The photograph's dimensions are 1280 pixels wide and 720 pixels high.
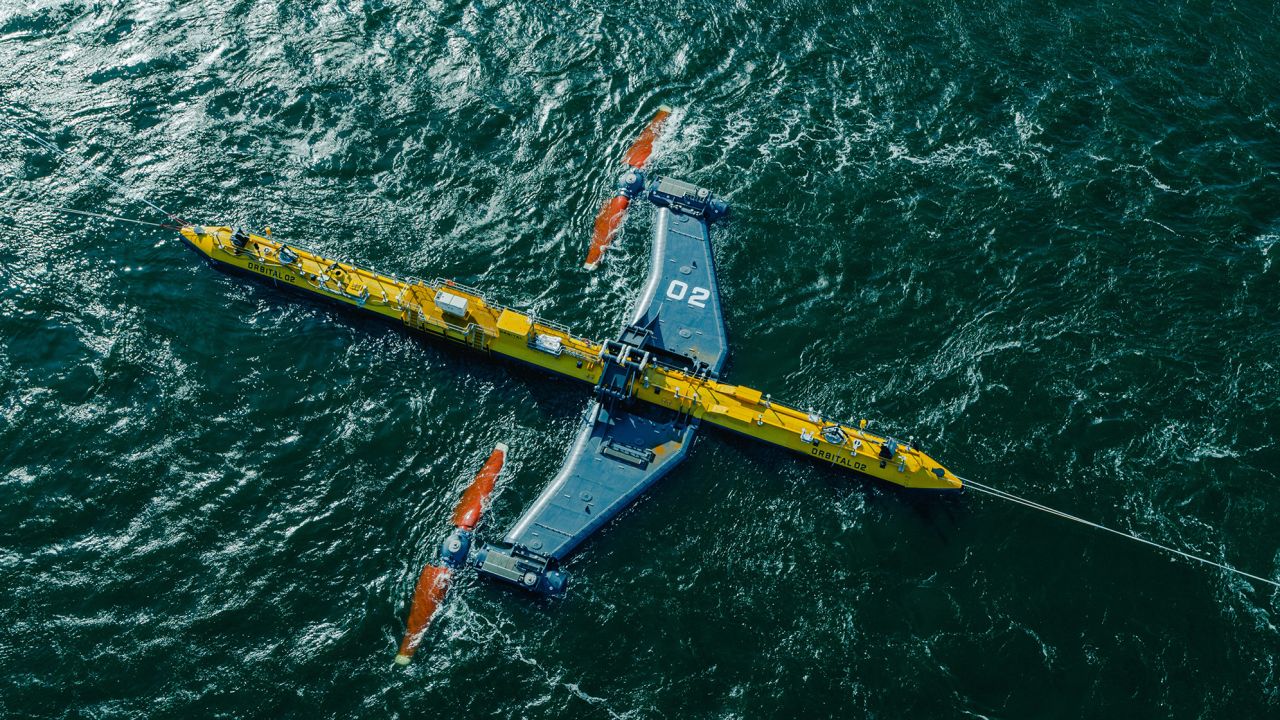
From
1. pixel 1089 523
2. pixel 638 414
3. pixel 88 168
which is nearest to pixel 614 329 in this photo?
pixel 638 414

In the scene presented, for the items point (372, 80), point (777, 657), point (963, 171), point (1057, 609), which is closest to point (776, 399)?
point (777, 657)

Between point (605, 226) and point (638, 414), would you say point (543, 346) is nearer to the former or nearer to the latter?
point (638, 414)

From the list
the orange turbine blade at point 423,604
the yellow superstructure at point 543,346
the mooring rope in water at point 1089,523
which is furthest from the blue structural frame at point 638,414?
the mooring rope in water at point 1089,523

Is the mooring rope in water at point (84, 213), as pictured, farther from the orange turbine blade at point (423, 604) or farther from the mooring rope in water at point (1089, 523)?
the mooring rope in water at point (1089, 523)

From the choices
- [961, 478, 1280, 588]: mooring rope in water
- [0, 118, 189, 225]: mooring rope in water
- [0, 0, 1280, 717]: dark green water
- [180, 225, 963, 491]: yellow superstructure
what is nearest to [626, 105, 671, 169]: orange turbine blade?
[0, 0, 1280, 717]: dark green water

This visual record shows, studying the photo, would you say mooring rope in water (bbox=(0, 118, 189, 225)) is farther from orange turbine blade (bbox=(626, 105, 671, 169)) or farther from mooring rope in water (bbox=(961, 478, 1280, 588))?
mooring rope in water (bbox=(961, 478, 1280, 588))

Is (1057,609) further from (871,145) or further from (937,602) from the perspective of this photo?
(871,145)
